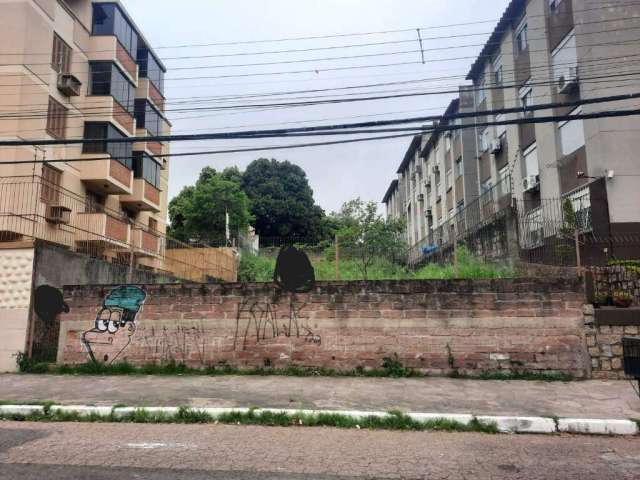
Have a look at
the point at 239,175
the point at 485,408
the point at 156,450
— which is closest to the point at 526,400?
the point at 485,408

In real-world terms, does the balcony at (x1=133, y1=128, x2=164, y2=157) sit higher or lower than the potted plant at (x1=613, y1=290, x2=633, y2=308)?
higher

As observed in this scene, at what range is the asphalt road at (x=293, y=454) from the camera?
12.9 ft

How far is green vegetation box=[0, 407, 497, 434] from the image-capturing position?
221 inches

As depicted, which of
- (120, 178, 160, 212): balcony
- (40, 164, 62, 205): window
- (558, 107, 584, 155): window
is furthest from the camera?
(120, 178, 160, 212): balcony

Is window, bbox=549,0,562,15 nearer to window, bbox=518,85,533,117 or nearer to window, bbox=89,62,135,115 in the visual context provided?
window, bbox=518,85,533,117

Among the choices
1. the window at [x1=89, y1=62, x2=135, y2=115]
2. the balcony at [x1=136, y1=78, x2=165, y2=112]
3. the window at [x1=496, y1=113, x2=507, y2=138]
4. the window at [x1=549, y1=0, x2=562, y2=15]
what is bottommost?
the window at [x1=496, y1=113, x2=507, y2=138]

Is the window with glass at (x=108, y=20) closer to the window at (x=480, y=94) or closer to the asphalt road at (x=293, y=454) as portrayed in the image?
the window at (x=480, y=94)

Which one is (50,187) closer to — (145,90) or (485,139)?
(145,90)

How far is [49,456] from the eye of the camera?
173 inches

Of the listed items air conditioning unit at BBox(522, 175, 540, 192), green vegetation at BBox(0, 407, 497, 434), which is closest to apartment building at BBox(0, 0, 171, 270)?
green vegetation at BBox(0, 407, 497, 434)

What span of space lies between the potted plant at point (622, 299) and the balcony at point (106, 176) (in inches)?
691

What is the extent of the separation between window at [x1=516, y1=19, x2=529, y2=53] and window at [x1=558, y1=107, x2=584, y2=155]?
5.10 metres

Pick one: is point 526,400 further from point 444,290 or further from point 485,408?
point 444,290

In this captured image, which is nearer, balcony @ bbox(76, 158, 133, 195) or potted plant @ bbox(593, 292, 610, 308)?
potted plant @ bbox(593, 292, 610, 308)
